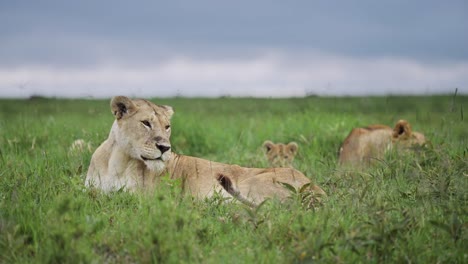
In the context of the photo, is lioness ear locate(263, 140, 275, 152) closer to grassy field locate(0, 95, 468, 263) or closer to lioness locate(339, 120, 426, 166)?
lioness locate(339, 120, 426, 166)

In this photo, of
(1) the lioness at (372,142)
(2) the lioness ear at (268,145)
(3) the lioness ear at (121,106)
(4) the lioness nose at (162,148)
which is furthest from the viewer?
(2) the lioness ear at (268,145)

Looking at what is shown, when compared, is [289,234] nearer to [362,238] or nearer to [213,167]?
[362,238]

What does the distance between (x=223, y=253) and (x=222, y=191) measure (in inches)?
73.7

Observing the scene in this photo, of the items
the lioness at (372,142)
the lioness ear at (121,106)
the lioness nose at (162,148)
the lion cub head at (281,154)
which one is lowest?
the lion cub head at (281,154)

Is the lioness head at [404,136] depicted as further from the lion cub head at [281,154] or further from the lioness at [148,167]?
the lioness at [148,167]

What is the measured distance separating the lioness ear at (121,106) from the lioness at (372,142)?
3485mm

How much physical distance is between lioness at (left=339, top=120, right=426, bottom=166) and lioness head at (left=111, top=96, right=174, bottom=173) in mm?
3315

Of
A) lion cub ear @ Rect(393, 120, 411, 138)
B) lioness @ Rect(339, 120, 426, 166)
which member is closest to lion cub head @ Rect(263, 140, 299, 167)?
lioness @ Rect(339, 120, 426, 166)

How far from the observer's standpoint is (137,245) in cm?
427

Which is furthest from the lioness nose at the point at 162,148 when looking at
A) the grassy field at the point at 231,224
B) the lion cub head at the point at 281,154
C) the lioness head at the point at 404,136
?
the lioness head at the point at 404,136

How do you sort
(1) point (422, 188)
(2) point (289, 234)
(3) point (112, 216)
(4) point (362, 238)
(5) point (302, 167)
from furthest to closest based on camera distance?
1. (5) point (302, 167)
2. (1) point (422, 188)
3. (3) point (112, 216)
4. (2) point (289, 234)
5. (4) point (362, 238)

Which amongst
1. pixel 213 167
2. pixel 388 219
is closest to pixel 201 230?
pixel 388 219

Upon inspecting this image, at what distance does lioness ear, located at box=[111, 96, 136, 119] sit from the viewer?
606 cm

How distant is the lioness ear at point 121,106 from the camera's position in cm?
606
